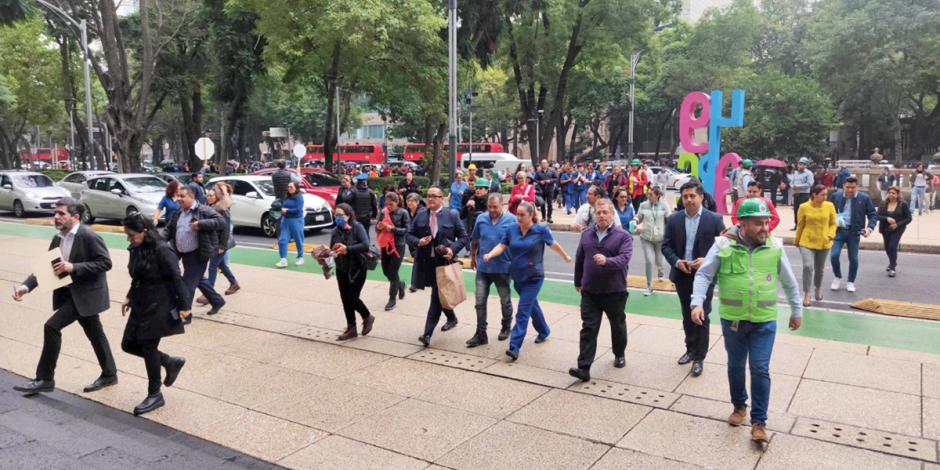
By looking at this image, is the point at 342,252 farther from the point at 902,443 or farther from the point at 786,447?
the point at 902,443

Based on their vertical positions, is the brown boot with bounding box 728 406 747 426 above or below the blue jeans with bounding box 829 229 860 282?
below

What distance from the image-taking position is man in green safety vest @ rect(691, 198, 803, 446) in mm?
4766

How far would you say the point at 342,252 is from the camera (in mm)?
7305

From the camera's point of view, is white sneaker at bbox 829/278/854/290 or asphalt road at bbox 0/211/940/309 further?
white sneaker at bbox 829/278/854/290

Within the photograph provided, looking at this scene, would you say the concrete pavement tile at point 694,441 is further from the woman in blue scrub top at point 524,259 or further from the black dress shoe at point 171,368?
the black dress shoe at point 171,368

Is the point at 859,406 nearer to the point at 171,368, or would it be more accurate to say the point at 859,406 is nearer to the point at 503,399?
the point at 503,399

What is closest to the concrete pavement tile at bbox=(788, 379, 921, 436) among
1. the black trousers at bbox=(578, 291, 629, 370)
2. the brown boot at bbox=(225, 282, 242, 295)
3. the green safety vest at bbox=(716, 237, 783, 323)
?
the green safety vest at bbox=(716, 237, 783, 323)

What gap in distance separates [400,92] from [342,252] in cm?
2327

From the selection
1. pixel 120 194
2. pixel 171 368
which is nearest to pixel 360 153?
pixel 120 194

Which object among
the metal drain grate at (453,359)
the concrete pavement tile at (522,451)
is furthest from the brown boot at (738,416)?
the metal drain grate at (453,359)

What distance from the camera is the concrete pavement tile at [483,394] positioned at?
5.72 m

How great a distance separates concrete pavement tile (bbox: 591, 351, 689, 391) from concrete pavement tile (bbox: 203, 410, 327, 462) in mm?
2662

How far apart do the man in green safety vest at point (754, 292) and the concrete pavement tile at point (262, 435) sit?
295cm

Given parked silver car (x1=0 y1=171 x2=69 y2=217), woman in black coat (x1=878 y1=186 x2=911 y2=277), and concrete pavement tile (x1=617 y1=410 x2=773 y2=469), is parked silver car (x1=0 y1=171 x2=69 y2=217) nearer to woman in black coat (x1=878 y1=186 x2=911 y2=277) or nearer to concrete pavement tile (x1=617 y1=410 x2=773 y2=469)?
woman in black coat (x1=878 y1=186 x2=911 y2=277)
